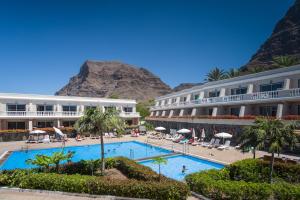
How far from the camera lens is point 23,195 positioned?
12.7 meters

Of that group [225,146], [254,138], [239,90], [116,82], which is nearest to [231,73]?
[239,90]

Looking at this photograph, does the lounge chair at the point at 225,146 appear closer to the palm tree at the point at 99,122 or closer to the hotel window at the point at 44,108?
the palm tree at the point at 99,122

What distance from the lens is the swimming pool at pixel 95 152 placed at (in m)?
25.1

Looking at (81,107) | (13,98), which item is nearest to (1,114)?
(13,98)

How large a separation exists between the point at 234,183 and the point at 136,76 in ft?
542

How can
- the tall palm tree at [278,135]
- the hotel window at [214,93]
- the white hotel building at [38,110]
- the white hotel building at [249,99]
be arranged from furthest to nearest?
1. the hotel window at [214,93]
2. the white hotel building at [38,110]
3. the white hotel building at [249,99]
4. the tall palm tree at [278,135]

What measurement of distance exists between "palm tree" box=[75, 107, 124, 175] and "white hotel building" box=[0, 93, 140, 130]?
21507mm

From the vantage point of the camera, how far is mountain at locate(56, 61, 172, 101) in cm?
16238

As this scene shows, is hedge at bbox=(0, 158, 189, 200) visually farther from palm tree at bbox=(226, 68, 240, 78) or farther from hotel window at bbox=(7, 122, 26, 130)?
palm tree at bbox=(226, 68, 240, 78)

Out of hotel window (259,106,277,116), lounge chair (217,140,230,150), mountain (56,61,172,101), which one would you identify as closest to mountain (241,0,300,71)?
hotel window (259,106,277,116)

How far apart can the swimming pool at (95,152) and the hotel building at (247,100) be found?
1006 cm

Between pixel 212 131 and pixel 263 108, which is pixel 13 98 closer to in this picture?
pixel 212 131

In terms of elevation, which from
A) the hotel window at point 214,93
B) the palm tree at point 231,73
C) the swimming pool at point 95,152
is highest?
the palm tree at point 231,73

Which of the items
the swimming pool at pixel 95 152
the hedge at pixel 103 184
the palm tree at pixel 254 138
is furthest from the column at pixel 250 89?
the hedge at pixel 103 184
